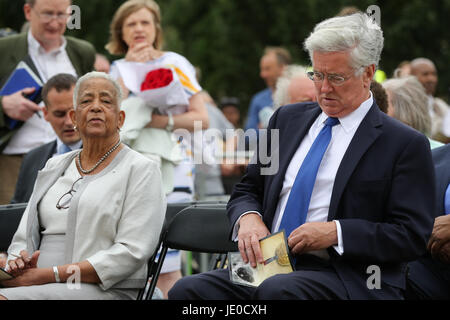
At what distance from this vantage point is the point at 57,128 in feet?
18.0

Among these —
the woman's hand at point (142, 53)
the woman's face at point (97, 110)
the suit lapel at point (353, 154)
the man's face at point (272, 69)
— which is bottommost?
the suit lapel at point (353, 154)

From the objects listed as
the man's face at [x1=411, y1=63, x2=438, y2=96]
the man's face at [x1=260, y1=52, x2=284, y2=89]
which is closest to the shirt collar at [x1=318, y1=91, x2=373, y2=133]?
the man's face at [x1=411, y1=63, x2=438, y2=96]

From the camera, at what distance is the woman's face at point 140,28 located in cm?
591

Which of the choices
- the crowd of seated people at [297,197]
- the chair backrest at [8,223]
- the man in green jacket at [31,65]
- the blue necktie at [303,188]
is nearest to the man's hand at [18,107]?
the man in green jacket at [31,65]

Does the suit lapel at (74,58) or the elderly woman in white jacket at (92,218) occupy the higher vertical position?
the suit lapel at (74,58)

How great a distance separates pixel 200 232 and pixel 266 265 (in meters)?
0.95

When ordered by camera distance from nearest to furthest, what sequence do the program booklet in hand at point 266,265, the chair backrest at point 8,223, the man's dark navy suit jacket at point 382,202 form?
the man's dark navy suit jacket at point 382,202
the program booklet in hand at point 266,265
the chair backrest at point 8,223

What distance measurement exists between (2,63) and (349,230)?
3588 mm

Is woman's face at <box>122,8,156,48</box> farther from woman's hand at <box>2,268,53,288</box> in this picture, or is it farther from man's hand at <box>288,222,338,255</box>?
man's hand at <box>288,222,338,255</box>

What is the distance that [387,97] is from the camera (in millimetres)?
4949

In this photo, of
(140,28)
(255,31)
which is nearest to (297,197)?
(140,28)

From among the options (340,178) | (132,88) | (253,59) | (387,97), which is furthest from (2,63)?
(253,59)

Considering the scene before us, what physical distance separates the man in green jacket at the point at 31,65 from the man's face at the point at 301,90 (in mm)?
1728

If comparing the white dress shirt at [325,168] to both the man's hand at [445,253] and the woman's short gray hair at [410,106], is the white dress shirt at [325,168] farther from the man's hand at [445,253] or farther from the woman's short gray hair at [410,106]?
the woman's short gray hair at [410,106]
